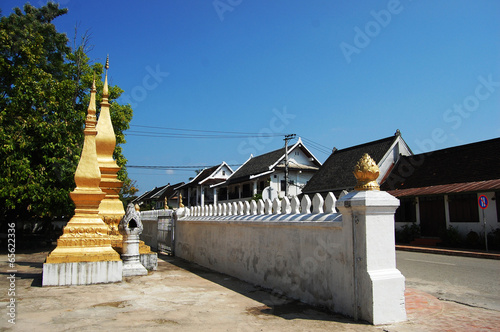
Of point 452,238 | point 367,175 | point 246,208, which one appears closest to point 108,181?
point 246,208

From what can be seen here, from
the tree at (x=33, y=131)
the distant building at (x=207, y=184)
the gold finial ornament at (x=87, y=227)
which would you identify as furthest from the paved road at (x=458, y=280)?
Answer: the distant building at (x=207, y=184)

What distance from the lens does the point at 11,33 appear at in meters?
15.7

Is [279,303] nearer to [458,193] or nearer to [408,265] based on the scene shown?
[408,265]

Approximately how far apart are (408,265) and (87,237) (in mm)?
9141

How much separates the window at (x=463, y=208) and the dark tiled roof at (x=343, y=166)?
737 centimetres

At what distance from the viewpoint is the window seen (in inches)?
702

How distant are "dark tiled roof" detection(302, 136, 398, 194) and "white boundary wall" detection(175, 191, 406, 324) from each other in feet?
61.6

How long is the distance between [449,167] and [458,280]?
14.1 metres

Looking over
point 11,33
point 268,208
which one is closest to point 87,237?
point 268,208

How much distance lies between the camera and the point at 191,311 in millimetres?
5652

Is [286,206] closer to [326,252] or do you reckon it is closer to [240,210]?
[326,252]

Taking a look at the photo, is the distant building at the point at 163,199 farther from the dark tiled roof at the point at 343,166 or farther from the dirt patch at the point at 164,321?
the dirt patch at the point at 164,321

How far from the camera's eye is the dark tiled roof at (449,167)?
18.9 m

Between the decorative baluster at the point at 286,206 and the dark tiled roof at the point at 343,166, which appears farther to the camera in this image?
the dark tiled roof at the point at 343,166
